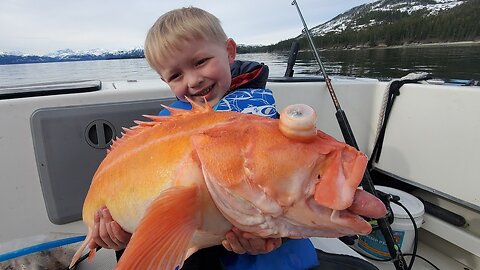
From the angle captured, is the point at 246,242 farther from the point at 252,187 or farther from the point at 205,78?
the point at 205,78

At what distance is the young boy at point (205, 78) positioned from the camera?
62.2 inches

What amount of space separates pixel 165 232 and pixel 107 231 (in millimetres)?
696

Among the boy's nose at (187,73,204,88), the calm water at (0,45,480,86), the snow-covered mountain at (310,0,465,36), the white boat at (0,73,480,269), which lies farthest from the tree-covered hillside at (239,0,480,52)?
the boy's nose at (187,73,204,88)

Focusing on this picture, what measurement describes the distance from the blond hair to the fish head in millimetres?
1063

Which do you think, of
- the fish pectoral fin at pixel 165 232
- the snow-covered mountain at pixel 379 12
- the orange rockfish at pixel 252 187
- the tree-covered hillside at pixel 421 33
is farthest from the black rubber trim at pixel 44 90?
the snow-covered mountain at pixel 379 12

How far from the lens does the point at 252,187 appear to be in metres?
0.93

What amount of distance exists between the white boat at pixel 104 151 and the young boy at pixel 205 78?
0.76 meters

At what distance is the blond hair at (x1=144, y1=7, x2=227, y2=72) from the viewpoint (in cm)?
188

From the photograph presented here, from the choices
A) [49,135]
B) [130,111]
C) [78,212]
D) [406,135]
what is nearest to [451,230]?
[406,135]

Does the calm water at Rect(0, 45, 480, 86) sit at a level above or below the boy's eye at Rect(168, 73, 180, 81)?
below

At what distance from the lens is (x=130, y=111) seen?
2643 mm

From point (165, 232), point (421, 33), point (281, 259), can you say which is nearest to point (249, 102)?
point (281, 259)

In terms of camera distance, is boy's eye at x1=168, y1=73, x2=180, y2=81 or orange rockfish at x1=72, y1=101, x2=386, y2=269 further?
boy's eye at x1=168, y1=73, x2=180, y2=81

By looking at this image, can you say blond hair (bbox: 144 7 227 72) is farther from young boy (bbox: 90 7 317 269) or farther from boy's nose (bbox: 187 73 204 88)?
boy's nose (bbox: 187 73 204 88)
